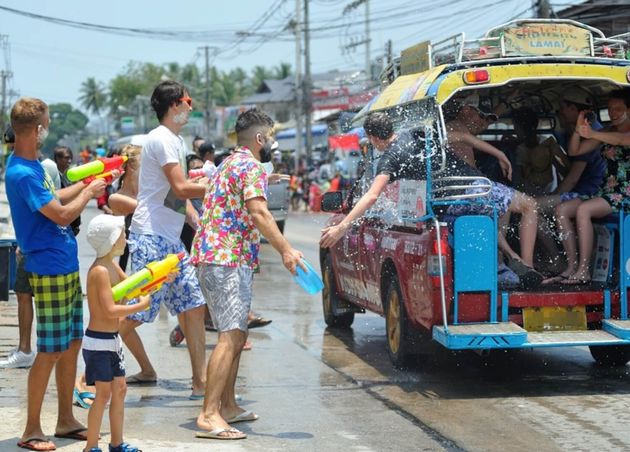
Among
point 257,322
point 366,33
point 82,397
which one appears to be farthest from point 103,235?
point 366,33

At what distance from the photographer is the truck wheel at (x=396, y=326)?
345 inches

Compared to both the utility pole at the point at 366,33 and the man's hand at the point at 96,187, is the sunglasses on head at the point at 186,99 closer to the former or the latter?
the man's hand at the point at 96,187

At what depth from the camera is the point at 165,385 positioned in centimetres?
841

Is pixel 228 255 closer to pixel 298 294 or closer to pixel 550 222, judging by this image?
pixel 550 222

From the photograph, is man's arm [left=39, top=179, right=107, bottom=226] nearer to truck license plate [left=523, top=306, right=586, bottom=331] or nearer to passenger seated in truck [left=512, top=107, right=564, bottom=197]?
truck license plate [left=523, top=306, right=586, bottom=331]

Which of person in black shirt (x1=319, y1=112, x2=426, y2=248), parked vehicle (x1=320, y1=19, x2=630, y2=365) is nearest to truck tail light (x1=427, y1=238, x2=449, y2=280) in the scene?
parked vehicle (x1=320, y1=19, x2=630, y2=365)

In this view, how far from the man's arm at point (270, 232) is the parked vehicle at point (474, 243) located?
167 cm

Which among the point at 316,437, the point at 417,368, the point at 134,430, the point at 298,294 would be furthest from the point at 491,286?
the point at 298,294

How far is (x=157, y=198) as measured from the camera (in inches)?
306

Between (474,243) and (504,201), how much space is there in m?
0.86

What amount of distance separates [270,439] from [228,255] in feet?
3.79

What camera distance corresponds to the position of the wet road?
667cm

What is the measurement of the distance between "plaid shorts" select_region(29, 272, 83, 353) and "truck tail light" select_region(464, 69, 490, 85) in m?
3.33

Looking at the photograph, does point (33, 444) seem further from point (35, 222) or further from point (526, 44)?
point (526, 44)
